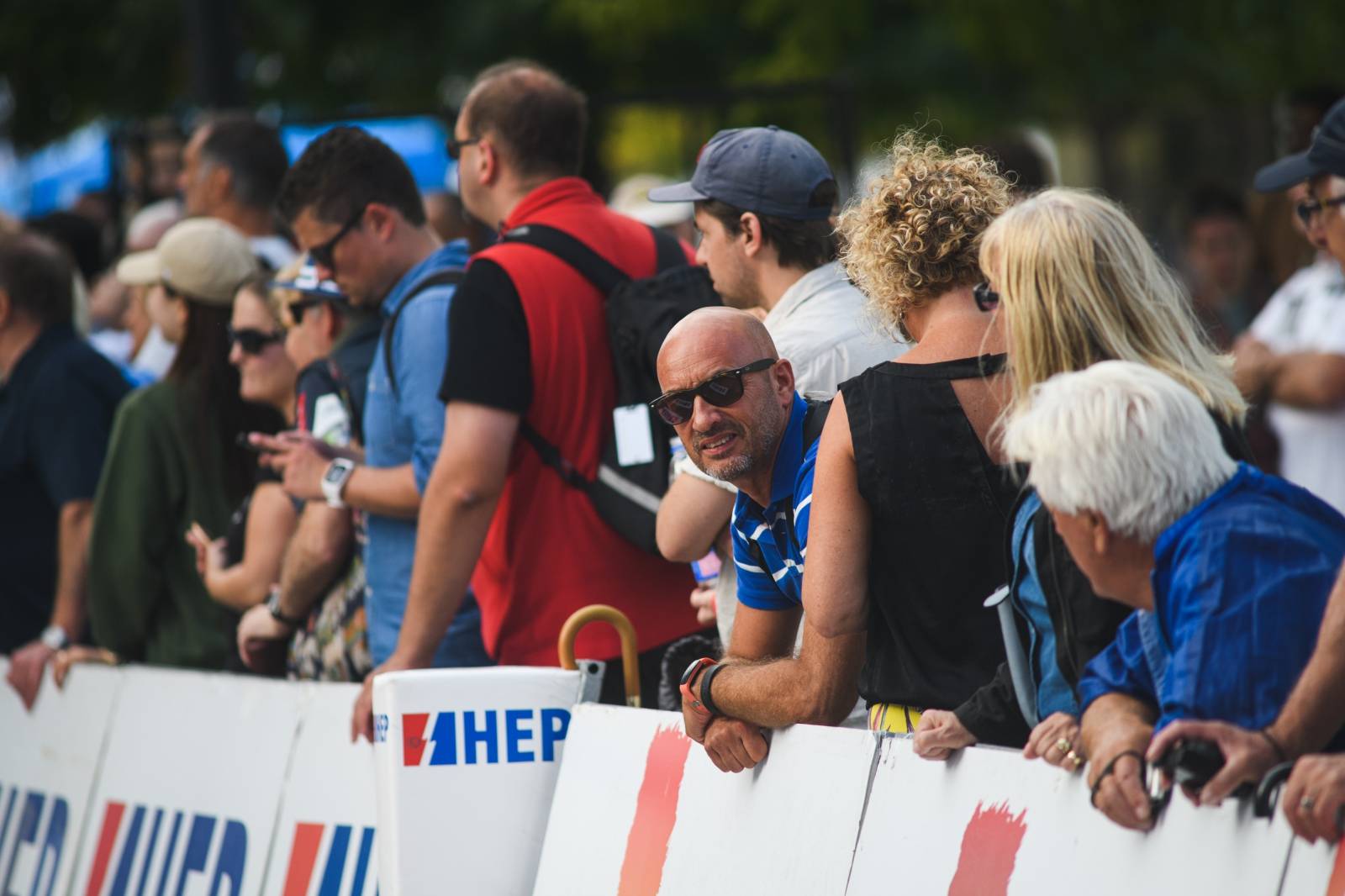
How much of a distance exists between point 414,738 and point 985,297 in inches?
70.4

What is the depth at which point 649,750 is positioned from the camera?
412 cm

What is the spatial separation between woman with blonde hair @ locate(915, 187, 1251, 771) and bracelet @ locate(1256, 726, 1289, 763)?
45 cm

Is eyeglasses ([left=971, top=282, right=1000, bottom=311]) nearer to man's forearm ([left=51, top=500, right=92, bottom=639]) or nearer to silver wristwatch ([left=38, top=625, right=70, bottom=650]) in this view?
man's forearm ([left=51, top=500, right=92, bottom=639])

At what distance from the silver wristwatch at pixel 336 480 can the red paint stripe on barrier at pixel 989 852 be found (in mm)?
2507

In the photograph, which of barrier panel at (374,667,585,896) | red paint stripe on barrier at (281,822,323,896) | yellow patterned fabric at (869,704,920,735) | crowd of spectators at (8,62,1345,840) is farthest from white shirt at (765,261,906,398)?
red paint stripe on barrier at (281,822,323,896)

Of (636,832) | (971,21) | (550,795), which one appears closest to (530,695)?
(550,795)

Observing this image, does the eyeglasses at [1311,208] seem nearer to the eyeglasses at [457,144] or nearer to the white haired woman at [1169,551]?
the white haired woman at [1169,551]

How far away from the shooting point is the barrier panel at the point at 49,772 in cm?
648

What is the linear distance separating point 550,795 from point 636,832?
493 mm

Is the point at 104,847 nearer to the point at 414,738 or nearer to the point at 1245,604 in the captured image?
the point at 414,738

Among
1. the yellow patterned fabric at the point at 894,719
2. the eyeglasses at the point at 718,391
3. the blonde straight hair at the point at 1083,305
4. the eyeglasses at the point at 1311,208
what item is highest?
the eyeglasses at the point at 1311,208

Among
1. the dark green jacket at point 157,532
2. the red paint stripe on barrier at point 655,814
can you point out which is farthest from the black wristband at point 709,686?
the dark green jacket at point 157,532

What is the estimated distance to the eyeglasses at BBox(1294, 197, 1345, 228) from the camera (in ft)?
14.7

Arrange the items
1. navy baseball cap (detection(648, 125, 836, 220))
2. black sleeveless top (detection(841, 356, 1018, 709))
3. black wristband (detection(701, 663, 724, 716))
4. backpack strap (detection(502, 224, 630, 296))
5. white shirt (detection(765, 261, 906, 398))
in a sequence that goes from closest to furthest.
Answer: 1. black sleeveless top (detection(841, 356, 1018, 709))
2. black wristband (detection(701, 663, 724, 716))
3. white shirt (detection(765, 261, 906, 398))
4. navy baseball cap (detection(648, 125, 836, 220))
5. backpack strap (detection(502, 224, 630, 296))
